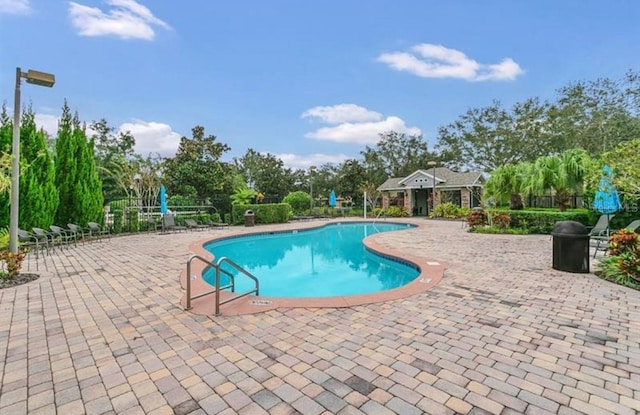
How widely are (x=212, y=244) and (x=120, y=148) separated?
22807 millimetres

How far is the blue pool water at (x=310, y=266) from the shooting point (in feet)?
23.4

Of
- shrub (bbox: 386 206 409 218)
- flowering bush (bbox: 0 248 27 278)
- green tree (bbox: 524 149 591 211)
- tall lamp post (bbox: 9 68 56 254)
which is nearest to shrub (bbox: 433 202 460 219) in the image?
shrub (bbox: 386 206 409 218)

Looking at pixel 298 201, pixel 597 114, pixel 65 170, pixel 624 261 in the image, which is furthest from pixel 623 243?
pixel 597 114

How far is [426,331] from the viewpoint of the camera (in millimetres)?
3539

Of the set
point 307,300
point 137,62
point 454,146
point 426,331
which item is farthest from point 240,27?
point 454,146

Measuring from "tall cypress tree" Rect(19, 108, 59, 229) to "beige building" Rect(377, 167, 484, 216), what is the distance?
74.6ft

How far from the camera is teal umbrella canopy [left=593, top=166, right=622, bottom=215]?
25.9ft

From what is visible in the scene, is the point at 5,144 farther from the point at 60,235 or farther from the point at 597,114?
the point at 597,114

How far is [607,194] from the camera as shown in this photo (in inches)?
355

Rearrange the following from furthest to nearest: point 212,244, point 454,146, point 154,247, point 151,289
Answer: point 454,146 < point 212,244 < point 154,247 < point 151,289

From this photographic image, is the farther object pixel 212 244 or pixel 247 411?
pixel 212 244

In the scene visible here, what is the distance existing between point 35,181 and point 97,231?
2254 mm

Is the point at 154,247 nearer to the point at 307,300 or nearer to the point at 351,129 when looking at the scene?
the point at 307,300

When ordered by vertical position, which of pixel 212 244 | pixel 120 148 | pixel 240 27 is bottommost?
pixel 212 244
